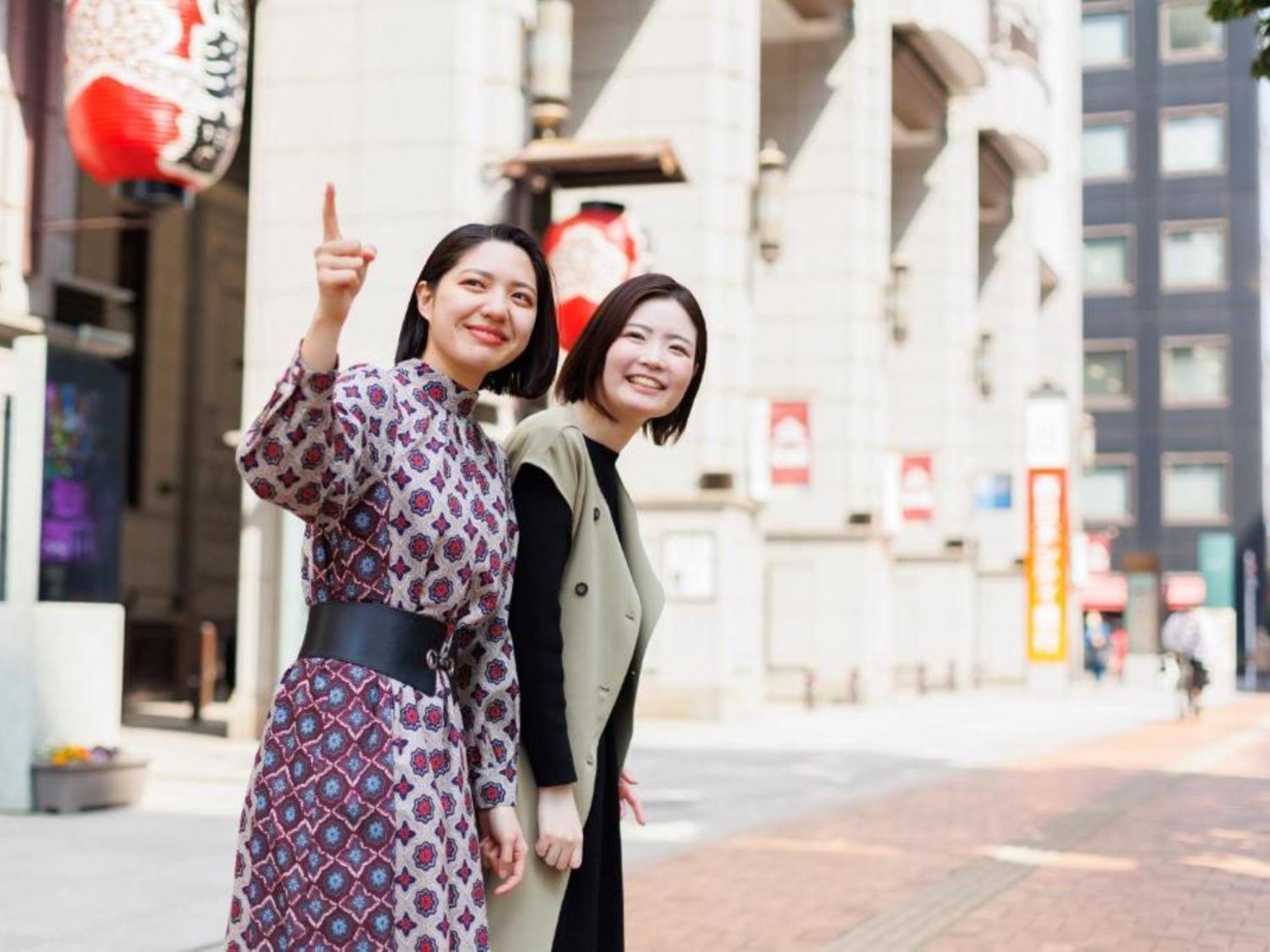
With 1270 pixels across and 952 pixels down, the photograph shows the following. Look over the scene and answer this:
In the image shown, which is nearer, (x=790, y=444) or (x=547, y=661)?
(x=547, y=661)

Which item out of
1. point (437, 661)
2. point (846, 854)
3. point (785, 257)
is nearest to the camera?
point (437, 661)

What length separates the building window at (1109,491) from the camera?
61.1m

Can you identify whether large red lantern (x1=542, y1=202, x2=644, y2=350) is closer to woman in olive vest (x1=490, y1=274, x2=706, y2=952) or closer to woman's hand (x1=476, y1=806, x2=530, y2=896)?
woman in olive vest (x1=490, y1=274, x2=706, y2=952)

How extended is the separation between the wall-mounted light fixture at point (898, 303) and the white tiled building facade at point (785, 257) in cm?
7

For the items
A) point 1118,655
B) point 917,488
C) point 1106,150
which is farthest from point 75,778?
point 1106,150

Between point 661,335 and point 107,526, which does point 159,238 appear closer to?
point 107,526

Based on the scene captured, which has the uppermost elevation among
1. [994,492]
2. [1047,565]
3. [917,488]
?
[994,492]

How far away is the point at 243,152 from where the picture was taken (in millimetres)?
26422

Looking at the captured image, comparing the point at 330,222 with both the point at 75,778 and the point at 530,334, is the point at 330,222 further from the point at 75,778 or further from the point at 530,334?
the point at 75,778

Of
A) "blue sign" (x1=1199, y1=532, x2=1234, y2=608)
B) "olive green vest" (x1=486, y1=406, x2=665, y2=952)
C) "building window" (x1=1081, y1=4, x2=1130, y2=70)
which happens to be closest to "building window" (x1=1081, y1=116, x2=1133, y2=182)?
"building window" (x1=1081, y1=4, x2=1130, y2=70)

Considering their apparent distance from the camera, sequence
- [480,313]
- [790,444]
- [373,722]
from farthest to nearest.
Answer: [790,444], [480,313], [373,722]

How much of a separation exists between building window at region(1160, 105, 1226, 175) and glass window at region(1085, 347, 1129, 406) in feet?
20.5

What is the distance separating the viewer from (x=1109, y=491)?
61.5 metres

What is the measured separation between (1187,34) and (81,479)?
183 ft
